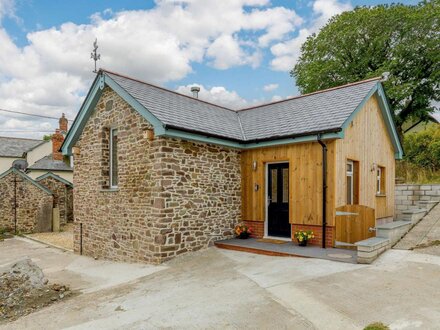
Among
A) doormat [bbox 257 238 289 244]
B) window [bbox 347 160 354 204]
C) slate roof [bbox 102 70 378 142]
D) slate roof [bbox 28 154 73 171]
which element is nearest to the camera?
slate roof [bbox 102 70 378 142]

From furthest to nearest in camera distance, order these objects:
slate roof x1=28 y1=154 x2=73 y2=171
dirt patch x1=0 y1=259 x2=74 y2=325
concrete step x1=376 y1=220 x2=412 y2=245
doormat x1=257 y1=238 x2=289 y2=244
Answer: slate roof x1=28 y1=154 x2=73 y2=171 → doormat x1=257 y1=238 x2=289 y2=244 → concrete step x1=376 y1=220 x2=412 y2=245 → dirt patch x1=0 y1=259 x2=74 y2=325

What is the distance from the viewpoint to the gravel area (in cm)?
1462

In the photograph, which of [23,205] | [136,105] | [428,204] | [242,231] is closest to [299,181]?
[242,231]

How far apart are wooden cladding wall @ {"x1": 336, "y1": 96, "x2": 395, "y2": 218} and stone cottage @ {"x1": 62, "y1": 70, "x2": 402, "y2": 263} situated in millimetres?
40

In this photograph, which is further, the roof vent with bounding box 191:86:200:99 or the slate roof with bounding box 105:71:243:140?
the roof vent with bounding box 191:86:200:99

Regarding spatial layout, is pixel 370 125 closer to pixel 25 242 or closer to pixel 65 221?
pixel 25 242

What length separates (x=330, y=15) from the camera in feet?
92.3

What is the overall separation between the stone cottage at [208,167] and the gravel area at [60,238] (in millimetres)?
2738

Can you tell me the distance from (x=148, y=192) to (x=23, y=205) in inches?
531

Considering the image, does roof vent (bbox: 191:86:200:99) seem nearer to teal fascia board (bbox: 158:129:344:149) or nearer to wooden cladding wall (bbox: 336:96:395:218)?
teal fascia board (bbox: 158:129:344:149)

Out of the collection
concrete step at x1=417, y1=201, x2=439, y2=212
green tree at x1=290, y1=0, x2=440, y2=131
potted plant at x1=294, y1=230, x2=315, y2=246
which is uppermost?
green tree at x1=290, y1=0, x2=440, y2=131

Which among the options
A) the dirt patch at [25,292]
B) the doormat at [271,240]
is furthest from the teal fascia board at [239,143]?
the dirt patch at [25,292]

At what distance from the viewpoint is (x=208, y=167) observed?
10094 mm

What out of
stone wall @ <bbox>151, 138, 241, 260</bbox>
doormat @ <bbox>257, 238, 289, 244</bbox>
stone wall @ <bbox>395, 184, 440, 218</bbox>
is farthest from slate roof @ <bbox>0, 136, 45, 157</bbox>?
stone wall @ <bbox>395, 184, 440, 218</bbox>
